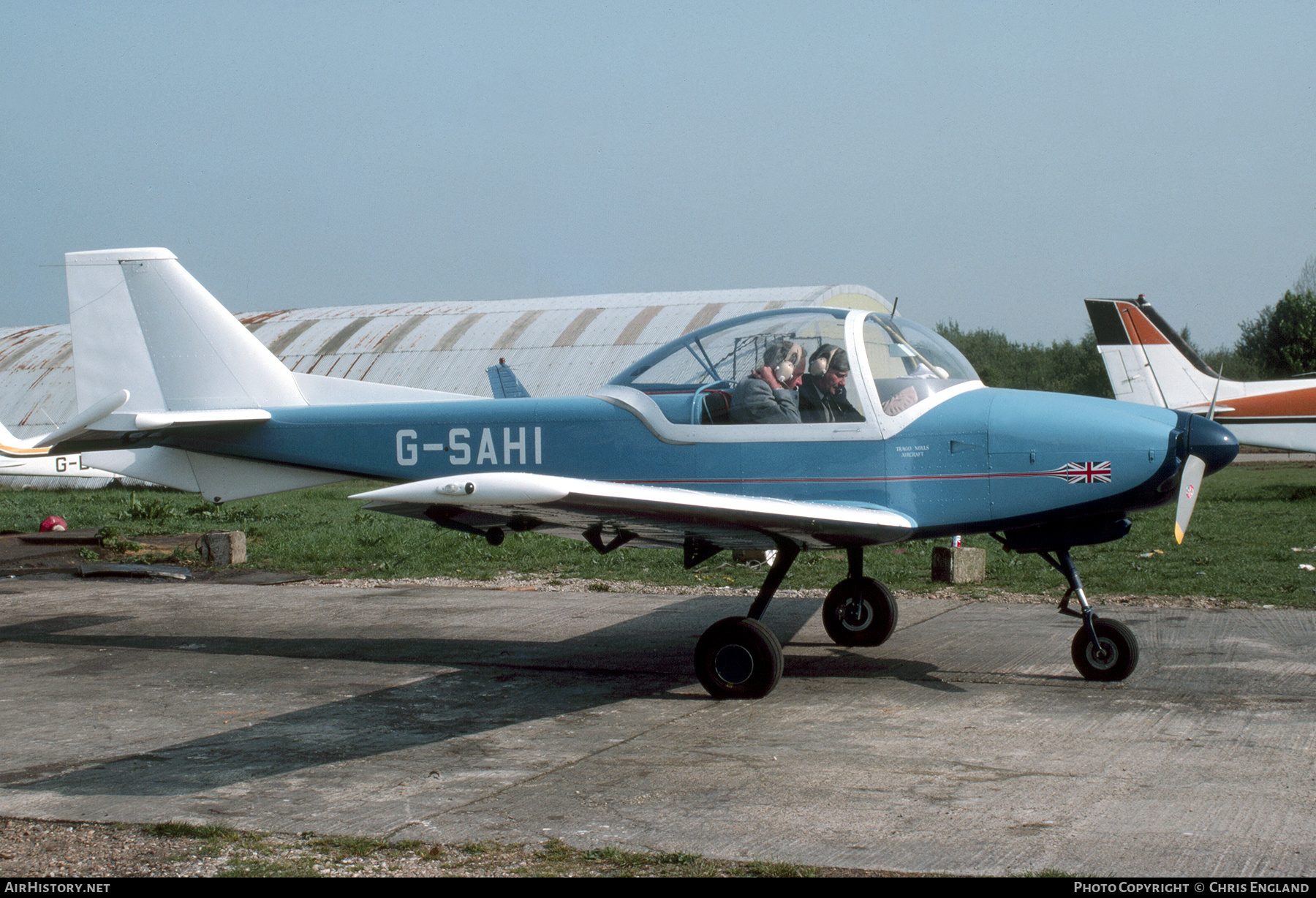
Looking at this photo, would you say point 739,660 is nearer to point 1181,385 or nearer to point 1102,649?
point 1102,649

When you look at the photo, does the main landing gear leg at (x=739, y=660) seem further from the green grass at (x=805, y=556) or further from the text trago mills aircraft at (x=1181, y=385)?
the text trago mills aircraft at (x=1181, y=385)

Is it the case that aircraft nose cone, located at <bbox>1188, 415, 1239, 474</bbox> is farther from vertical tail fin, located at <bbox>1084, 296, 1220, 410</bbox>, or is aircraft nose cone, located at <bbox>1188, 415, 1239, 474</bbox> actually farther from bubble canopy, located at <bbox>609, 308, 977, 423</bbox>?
vertical tail fin, located at <bbox>1084, 296, 1220, 410</bbox>

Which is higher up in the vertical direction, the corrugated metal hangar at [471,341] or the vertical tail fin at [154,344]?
the corrugated metal hangar at [471,341]

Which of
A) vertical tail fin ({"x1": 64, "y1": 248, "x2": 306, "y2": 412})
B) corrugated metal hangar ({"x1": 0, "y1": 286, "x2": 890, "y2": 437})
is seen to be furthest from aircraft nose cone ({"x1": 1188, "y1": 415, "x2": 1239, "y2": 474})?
corrugated metal hangar ({"x1": 0, "y1": 286, "x2": 890, "y2": 437})

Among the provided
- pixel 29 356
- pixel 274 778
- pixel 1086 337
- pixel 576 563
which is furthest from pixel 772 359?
pixel 1086 337

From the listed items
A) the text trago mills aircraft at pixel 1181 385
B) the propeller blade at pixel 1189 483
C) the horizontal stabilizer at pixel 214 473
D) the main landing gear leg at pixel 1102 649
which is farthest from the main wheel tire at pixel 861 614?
the text trago mills aircraft at pixel 1181 385

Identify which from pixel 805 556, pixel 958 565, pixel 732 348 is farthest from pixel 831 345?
pixel 805 556

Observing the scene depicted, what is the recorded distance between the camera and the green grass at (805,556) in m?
10.5

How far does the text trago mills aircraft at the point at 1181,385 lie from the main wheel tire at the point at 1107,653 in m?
14.4

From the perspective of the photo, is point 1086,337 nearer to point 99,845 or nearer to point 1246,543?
point 1246,543

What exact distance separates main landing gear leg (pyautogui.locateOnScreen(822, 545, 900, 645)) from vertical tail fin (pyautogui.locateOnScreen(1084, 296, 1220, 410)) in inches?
552

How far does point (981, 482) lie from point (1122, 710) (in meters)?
1.45

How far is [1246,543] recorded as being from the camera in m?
13.0

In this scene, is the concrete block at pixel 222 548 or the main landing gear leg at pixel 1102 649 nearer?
the main landing gear leg at pixel 1102 649
